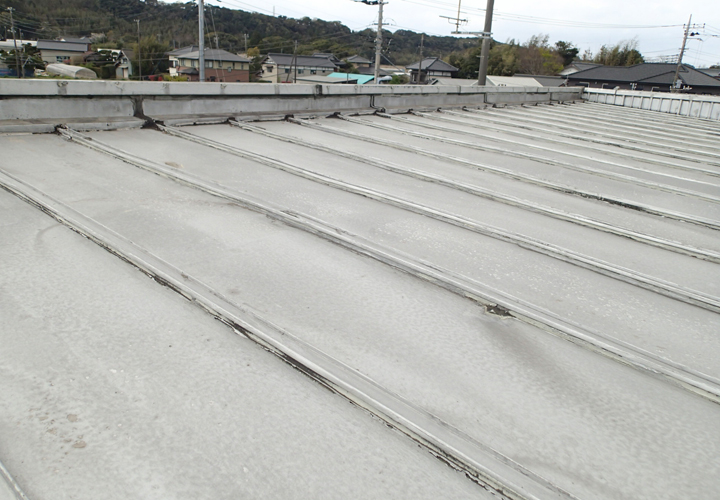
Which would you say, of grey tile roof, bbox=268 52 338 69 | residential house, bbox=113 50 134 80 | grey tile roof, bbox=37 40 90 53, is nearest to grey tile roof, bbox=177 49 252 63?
residential house, bbox=113 50 134 80

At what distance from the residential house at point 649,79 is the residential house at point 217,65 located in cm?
3533

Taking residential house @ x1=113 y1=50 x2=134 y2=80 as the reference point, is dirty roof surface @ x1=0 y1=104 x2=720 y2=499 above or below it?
below

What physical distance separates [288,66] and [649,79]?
39335 millimetres

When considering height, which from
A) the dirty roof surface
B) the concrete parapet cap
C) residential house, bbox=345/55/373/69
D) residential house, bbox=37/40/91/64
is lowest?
the dirty roof surface

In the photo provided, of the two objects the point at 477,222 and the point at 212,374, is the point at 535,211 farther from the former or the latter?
the point at 212,374

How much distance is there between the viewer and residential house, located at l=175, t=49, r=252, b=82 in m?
46.0

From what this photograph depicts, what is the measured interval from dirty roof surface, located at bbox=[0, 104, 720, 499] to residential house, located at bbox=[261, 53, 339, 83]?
185 ft

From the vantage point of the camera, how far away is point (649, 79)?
4538 cm

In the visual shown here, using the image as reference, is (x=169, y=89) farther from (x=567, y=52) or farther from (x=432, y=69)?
(x=567, y=52)

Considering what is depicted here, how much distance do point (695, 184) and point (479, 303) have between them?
4.11 meters

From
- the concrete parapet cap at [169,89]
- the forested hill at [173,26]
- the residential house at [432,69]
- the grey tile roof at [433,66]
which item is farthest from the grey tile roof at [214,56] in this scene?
the concrete parapet cap at [169,89]

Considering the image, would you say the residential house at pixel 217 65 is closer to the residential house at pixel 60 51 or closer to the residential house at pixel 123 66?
the residential house at pixel 123 66

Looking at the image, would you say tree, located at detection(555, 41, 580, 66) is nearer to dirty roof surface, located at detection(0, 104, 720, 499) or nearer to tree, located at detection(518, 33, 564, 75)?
tree, located at detection(518, 33, 564, 75)

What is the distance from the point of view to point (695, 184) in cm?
490
